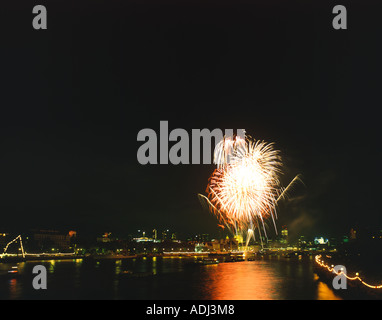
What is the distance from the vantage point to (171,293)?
84.3ft

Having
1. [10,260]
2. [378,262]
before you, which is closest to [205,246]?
[10,260]

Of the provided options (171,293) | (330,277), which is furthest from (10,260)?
(330,277)

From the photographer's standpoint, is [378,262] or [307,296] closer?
[307,296]

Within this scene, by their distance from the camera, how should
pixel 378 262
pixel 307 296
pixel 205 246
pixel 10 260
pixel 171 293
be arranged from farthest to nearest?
pixel 205 246 → pixel 10 260 → pixel 378 262 → pixel 171 293 → pixel 307 296
